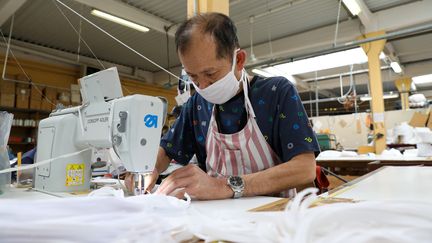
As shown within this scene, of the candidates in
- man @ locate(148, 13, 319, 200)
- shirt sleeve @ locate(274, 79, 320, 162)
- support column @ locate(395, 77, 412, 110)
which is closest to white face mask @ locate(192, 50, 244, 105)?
man @ locate(148, 13, 319, 200)

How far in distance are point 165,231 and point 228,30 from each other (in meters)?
0.87

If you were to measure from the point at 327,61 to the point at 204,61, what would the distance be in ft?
21.7

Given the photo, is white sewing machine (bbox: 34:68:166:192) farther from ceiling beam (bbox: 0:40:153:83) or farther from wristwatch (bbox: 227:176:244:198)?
ceiling beam (bbox: 0:40:153:83)

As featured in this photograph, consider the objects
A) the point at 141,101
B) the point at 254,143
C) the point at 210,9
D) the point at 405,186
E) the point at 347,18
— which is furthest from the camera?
the point at 347,18

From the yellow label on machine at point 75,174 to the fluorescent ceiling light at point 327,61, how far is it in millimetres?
5975

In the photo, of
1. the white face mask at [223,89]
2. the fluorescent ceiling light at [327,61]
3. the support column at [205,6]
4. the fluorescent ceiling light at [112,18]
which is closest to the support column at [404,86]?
the fluorescent ceiling light at [327,61]

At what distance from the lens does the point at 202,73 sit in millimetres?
1157

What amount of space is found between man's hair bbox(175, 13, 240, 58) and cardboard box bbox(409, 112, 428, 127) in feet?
22.2

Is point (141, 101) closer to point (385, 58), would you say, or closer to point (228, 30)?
point (228, 30)

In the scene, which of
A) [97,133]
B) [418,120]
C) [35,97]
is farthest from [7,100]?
[418,120]

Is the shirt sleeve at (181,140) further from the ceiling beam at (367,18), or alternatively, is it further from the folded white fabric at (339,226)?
the ceiling beam at (367,18)

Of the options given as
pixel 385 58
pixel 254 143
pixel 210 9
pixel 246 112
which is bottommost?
pixel 254 143

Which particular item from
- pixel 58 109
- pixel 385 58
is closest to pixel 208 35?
pixel 58 109

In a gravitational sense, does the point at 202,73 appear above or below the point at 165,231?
above
